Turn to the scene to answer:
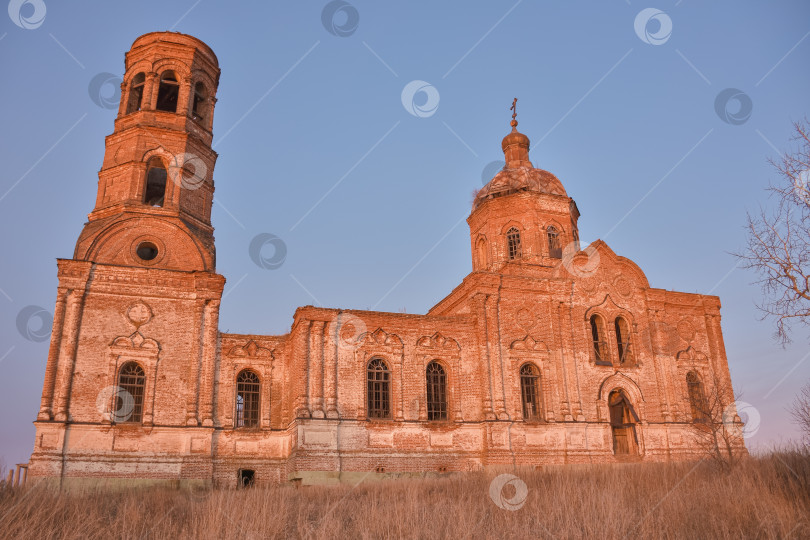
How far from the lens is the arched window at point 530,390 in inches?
831

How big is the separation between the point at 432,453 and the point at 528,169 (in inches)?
526

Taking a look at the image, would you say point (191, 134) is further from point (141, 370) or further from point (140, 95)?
point (141, 370)

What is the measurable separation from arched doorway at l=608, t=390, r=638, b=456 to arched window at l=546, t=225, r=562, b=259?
5.97 metres

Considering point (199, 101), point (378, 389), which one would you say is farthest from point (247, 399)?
point (199, 101)

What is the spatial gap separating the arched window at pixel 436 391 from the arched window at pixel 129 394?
354 inches

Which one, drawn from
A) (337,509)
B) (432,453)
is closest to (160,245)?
(432,453)

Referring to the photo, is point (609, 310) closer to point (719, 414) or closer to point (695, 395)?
point (695, 395)

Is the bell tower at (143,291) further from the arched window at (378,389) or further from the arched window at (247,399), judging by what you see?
the arched window at (378,389)

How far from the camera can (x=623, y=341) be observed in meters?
23.3

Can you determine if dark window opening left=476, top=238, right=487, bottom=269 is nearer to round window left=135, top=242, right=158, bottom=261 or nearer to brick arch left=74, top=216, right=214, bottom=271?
brick arch left=74, top=216, right=214, bottom=271

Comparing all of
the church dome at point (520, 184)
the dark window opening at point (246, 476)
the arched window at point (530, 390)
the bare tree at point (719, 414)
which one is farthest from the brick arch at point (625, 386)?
the dark window opening at point (246, 476)

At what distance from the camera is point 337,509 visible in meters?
10.2

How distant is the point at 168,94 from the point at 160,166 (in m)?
3.46

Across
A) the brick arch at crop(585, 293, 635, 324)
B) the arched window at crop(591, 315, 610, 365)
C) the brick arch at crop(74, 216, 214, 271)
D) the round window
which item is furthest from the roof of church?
the round window
